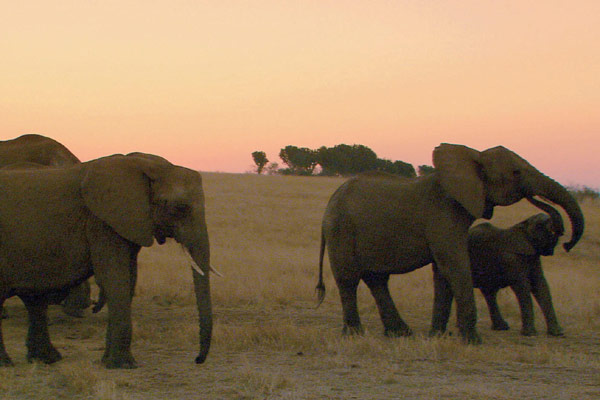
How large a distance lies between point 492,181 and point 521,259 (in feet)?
4.09

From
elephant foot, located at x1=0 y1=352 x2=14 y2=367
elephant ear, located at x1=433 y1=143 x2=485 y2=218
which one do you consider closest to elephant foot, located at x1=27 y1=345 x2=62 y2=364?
elephant foot, located at x1=0 y1=352 x2=14 y2=367

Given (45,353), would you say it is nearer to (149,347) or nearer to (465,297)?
(149,347)

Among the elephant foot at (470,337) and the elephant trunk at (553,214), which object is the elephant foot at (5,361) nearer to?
the elephant foot at (470,337)

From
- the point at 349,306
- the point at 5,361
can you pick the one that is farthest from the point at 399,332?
the point at 5,361

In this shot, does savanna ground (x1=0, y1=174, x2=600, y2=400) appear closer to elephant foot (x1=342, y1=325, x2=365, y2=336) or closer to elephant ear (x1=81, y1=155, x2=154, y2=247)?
elephant foot (x1=342, y1=325, x2=365, y2=336)

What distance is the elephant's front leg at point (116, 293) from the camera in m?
7.43

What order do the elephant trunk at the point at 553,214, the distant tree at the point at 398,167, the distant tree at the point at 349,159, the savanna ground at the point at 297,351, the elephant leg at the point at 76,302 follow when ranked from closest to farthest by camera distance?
the savanna ground at the point at 297,351
the elephant trunk at the point at 553,214
the elephant leg at the point at 76,302
the distant tree at the point at 398,167
the distant tree at the point at 349,159

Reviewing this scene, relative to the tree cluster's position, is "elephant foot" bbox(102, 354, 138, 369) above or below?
below

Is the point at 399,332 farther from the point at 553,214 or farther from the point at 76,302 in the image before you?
the point at 76,302

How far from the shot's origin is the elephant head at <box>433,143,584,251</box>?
30.2 ft

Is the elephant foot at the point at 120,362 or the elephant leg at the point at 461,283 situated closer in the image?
the elephant foot at the point at 120,362

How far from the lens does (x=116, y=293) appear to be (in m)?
7.43

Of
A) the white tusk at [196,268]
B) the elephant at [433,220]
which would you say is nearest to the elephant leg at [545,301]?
the elephant at [433,220]

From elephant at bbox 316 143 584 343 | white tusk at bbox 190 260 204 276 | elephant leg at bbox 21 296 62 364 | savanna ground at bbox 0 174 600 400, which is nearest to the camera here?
savanna ground at bbox 0 174 600 400
